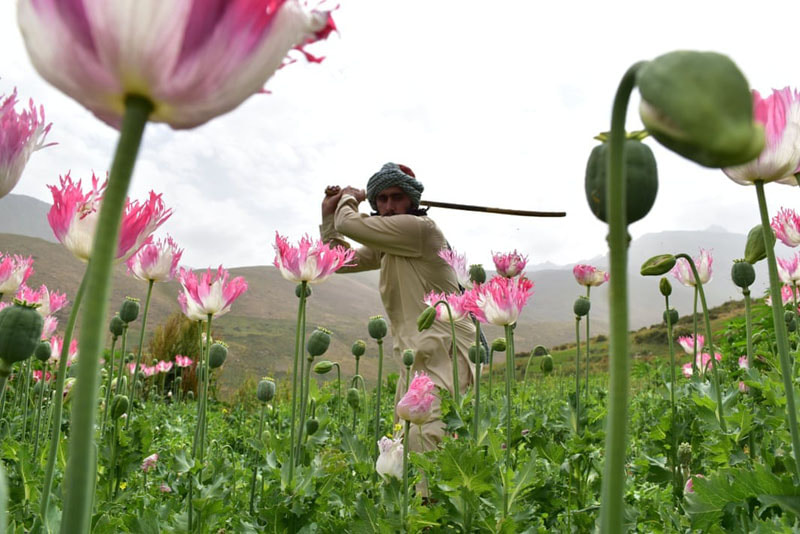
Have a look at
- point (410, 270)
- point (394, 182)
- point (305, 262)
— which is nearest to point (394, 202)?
point (394, 182)

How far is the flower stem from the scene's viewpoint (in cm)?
35

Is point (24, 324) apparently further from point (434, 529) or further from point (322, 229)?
point (322, 229)

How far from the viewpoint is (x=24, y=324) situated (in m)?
0.76

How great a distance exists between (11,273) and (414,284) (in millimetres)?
2111

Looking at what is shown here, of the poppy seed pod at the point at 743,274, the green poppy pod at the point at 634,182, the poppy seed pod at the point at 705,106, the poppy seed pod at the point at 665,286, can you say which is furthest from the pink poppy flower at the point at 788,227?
the poppy seed pod at the point at 705,106

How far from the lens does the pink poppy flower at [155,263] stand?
5.64ft

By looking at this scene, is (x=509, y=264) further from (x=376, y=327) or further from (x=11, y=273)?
(x=11, y=273)

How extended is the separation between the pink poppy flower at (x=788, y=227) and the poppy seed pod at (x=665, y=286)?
38 cm

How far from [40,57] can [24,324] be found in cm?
49

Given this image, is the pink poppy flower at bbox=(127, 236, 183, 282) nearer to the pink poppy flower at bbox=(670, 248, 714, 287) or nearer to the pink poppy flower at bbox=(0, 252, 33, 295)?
the pink poppy flower at bbox=(0, 252, 33, 295)

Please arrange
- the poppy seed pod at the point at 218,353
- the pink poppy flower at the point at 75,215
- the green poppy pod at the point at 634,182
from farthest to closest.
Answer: the poppy seed pod at the point at 218,353 → the pink poppy flower at the point at 75,215 → the green poppy pod at the point at 634,182

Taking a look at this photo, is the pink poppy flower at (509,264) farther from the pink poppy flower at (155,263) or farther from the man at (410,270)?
the pink poppy flower at (155,263)

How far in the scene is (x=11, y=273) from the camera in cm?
160

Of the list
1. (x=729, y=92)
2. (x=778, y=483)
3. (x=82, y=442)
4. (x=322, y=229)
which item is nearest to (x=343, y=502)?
(x=778, y=483)
